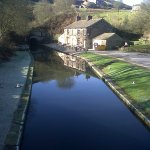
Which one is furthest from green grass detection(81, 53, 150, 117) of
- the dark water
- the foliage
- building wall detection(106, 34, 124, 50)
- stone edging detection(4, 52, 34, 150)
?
the foliage

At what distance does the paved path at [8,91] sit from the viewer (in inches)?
805

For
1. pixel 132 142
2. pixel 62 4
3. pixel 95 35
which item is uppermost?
pixel 62 4

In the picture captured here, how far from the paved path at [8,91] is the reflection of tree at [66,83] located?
4.00 m

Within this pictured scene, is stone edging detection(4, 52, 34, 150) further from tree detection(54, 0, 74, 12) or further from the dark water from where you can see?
tree detection(54, 0, 74, 12)

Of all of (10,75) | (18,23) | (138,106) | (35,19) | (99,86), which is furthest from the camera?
(35,19)

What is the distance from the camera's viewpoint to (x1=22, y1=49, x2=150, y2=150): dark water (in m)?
18.8

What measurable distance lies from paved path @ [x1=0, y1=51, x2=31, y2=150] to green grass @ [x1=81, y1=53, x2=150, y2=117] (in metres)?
9.28

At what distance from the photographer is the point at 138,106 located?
25172 mm

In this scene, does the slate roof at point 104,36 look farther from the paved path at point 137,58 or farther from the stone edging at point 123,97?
the stone edging at point 123,97

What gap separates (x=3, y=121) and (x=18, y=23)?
4966 centimetres

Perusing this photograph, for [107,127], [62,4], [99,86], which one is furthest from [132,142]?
[62,4]

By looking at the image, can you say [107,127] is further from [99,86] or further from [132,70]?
[132,70]

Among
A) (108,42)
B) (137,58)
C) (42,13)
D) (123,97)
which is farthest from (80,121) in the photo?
(42,13)

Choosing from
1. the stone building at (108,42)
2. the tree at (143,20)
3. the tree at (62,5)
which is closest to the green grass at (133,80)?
the stone building at (108,42)
